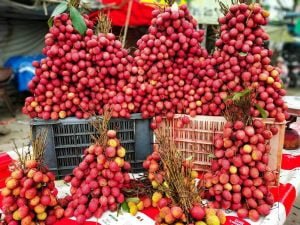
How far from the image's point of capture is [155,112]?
206 cm

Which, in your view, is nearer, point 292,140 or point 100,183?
point 100,183

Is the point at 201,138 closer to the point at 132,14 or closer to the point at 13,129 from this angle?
→ the point at 132,14

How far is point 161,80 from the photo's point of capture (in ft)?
6.77

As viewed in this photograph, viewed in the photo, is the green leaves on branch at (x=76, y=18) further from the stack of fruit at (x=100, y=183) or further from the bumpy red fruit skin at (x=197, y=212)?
the bumpy red fruit skin at (x=197, y=212)

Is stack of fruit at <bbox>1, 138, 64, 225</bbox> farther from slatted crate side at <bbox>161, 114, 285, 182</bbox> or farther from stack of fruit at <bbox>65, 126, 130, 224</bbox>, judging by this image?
slatted crate side at <bbox>161, 114, 285, 182</bbox>

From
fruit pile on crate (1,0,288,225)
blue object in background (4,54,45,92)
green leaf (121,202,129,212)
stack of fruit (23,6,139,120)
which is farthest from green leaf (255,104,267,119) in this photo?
blue object in background (4,54,45,92)

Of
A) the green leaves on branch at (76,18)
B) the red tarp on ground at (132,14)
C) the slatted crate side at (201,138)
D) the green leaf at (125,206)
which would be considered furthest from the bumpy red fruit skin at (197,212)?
the red tarp on ground at (132,14)

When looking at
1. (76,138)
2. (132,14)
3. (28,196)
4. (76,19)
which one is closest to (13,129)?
(132,14)

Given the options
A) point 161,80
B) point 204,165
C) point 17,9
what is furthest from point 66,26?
point 17,9

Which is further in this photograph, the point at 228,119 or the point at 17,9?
the point at 17,9

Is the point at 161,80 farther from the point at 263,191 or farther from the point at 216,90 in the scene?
the point at 263,191

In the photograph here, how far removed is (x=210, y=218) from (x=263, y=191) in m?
0.38

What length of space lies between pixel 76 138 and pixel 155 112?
55 cm

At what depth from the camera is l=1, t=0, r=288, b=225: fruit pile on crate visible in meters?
1.65
